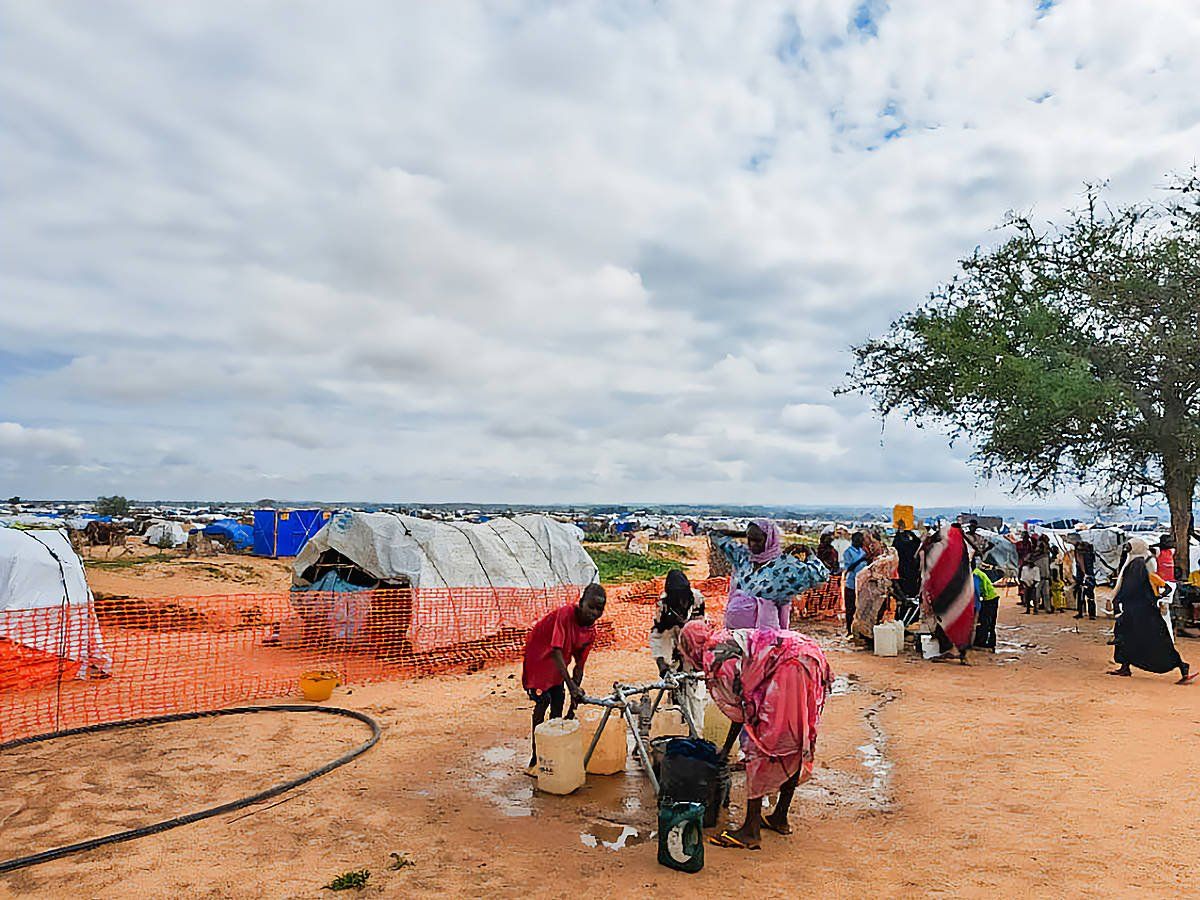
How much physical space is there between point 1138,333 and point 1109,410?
158cm

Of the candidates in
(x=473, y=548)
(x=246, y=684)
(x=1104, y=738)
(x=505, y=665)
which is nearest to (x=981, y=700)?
(x=1104, y=738)

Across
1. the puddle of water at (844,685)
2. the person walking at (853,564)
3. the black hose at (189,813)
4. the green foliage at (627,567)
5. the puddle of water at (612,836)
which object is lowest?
the black hose at (189,813)

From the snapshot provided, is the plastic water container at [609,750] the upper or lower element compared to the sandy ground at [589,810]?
upper

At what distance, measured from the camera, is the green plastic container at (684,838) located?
15.2 feet

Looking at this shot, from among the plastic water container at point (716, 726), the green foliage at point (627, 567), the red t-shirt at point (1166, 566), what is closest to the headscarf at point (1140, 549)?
the red t-shirt at point (1166, 566)

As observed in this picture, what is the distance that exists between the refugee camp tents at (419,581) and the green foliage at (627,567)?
12171mm

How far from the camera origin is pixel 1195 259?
13.5 m

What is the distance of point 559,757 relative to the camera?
232 inches

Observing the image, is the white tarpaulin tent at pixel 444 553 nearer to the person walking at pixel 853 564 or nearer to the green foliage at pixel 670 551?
the person walking at pixel 853 564

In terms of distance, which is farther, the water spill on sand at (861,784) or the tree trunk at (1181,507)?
the tree trunk at (1181,507)

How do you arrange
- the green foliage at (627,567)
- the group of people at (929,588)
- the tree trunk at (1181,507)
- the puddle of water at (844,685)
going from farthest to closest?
1. the green foliage at (627,567)
2. the tree trunk at (1181,507)
3. the group of people at (929,588)
4. the puddle of water at (844,685)

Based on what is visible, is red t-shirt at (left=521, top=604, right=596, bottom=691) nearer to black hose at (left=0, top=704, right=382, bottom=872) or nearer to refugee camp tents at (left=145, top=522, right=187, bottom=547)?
black hose at (left=0, top=704, right=382, bottom=872)

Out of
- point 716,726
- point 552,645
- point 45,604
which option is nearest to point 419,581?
point 45,604

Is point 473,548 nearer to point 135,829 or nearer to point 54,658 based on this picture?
point 54,658
